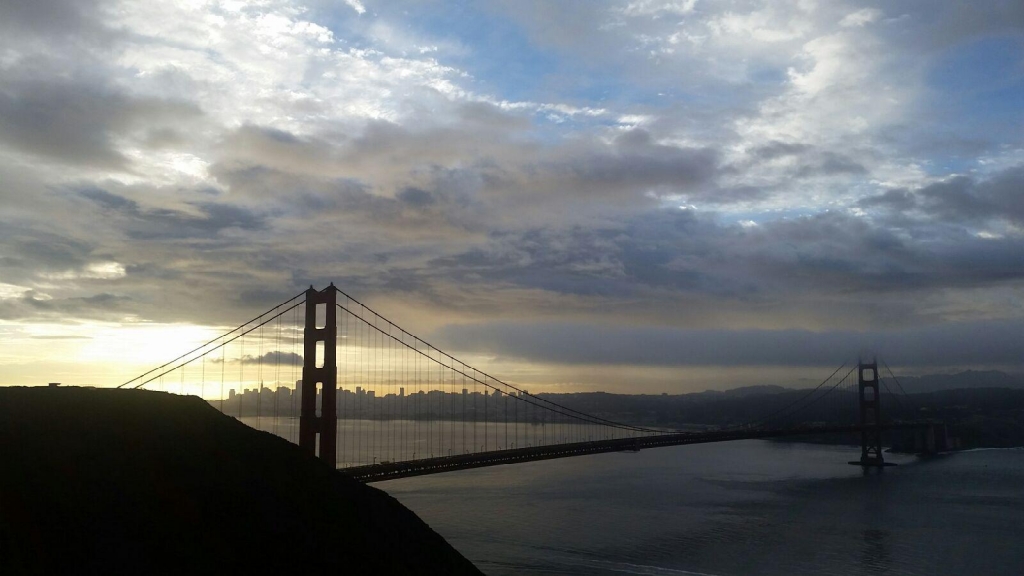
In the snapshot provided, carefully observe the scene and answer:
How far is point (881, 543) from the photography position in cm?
3531

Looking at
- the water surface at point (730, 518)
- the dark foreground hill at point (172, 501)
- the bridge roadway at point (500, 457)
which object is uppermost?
the dark foreground hill at point (172, 501)

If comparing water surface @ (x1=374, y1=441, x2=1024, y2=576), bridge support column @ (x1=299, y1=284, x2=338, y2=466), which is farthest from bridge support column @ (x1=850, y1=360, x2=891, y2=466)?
bridge support column @ (x1=299, y1=284, x2=338, y2=466)

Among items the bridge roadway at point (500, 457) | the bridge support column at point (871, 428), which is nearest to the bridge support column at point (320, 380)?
the bridge roadway at point (500, 457)

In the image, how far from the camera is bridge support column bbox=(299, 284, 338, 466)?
96.3ft

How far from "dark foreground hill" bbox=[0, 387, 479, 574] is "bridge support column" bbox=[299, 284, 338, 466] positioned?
33.3 ft

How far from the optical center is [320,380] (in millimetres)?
30484

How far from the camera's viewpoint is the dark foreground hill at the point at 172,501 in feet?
39.9

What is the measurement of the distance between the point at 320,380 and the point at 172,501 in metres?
16.6

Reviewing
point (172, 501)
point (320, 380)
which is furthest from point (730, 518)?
point (172, 501)

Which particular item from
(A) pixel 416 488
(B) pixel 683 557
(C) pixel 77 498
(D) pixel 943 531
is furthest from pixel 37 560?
(A) pixel 416 488

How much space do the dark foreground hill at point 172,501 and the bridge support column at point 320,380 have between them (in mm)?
10153

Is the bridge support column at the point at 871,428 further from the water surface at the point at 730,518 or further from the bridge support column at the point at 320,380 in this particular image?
the bridge support column at the point at 320,380

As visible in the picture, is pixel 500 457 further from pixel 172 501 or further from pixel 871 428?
pixel 871 428

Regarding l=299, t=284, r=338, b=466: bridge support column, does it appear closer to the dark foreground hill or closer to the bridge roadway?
the bridge roadway
